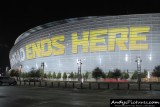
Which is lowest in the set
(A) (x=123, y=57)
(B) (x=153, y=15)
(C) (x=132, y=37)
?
(A) (x=123, y=57)

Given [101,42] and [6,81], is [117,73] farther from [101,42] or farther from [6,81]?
[6,81]

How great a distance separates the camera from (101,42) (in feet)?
401

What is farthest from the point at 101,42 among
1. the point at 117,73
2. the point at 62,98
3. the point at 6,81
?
the point at 62,98

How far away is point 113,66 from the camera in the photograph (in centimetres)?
12194

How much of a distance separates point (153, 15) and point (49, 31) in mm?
50744

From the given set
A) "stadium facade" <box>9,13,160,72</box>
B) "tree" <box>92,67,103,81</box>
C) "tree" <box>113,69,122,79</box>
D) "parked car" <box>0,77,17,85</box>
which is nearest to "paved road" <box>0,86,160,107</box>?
"parked car" <box>0,77,17,85</box>

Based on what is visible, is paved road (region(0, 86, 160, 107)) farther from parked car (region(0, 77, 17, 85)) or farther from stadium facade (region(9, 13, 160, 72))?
stadium facade (region(9, 13, 160, 72))

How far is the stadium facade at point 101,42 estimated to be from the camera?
384 ft

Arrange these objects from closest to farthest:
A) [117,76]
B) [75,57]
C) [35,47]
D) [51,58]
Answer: [117,76]
[75,57]
[51,58]
[35,47]

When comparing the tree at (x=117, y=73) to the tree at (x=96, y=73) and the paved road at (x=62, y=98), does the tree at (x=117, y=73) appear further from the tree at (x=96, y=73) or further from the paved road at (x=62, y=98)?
the paved road at (x=62, y=98)

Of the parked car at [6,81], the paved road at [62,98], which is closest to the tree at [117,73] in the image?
the parked car at [6,81]

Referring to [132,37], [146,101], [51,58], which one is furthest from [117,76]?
[146,101]

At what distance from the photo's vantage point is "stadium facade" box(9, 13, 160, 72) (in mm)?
116938

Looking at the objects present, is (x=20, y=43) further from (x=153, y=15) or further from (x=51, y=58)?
(x=153, y=15)
